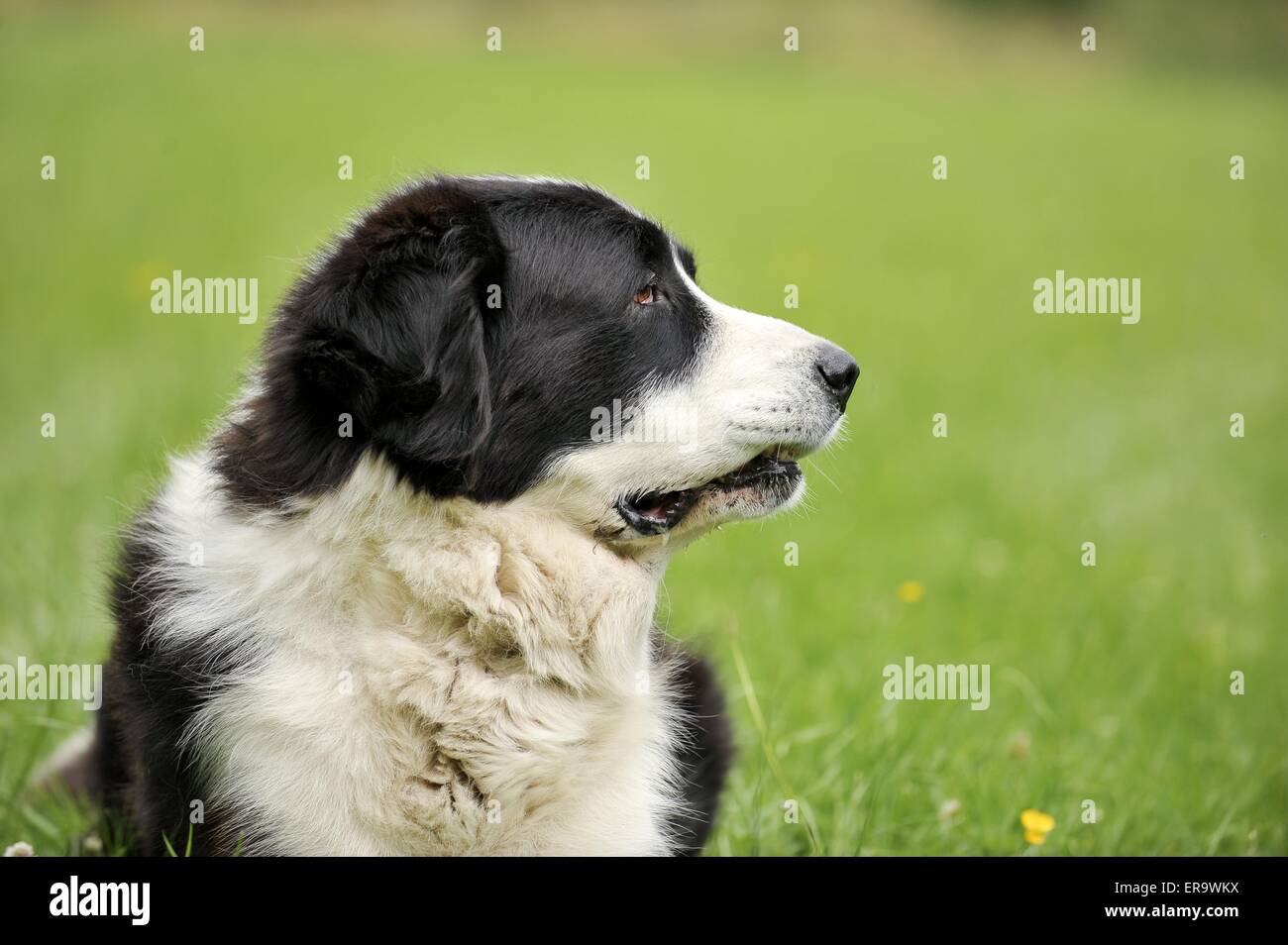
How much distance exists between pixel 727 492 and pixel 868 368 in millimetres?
6885

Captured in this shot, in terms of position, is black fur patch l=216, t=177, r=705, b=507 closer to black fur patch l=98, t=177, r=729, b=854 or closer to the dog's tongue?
black fur patch l=98, t=177, r=729, b=854

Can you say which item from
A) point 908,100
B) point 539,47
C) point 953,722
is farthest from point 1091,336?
point 539,47

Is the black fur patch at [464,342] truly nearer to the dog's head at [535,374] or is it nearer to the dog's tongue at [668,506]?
the dog's head at [535,374]

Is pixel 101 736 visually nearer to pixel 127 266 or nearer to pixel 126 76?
pixel 127 266

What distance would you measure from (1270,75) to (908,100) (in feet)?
35.5

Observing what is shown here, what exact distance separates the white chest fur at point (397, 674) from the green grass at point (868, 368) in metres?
0.69

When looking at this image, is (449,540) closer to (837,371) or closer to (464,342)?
(464,342)

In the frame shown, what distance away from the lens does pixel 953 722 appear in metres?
4.54

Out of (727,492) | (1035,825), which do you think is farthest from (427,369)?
(1035,825)

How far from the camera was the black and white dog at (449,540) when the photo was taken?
2.71 m

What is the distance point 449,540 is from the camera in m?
2.78

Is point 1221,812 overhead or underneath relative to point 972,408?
underneath

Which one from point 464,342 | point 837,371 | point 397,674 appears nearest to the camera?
point 397,674

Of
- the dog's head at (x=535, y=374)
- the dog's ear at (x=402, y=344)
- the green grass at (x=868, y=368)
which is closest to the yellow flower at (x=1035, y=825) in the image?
the green grass at (x=868, y=368)
